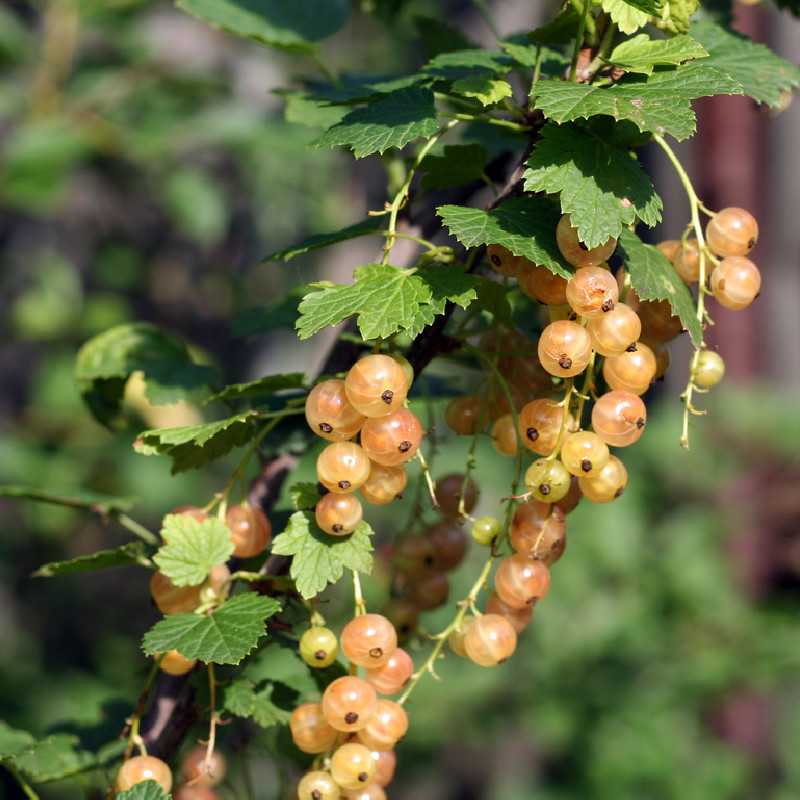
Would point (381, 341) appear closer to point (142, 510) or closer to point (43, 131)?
point (43, 131)

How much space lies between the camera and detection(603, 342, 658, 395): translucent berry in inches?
32.7

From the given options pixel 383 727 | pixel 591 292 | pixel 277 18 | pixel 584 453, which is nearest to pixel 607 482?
pixel 584 453

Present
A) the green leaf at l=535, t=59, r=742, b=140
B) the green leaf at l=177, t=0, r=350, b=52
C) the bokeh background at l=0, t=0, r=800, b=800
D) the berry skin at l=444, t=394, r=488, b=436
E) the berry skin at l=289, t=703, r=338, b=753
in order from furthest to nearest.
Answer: the bokeh background at l=0, t=0, r=800, b=800
the green leaf at l=177, t=0, r=350, b=52
the berry skin at l=444, t=394, r=488, b=436
the berry skin at l=289, t=703, r=338, b=753
the green leaf at l=535, t=59, r=742, b=140

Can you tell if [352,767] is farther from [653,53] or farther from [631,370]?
[653,53]

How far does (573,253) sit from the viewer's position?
79 cm

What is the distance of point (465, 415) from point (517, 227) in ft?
0.77

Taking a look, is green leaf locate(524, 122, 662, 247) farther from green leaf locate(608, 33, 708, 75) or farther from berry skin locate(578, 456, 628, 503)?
berry skin locate(578, 456, 628, 503)

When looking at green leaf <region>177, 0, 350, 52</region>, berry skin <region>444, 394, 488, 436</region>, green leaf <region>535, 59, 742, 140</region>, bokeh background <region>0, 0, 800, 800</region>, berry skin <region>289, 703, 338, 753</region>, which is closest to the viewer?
green leaf <region>535, 59, 742, 140</region>

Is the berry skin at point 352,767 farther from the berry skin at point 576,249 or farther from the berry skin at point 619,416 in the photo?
the berry skin at point 576,249

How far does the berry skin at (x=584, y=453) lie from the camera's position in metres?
0.82

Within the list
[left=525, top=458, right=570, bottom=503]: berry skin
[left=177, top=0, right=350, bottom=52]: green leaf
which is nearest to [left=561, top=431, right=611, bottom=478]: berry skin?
[left=525, top=458, right=570, bottom=503]: berry skin

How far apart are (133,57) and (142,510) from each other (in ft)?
4.52

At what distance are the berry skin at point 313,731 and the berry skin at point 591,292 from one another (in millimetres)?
388

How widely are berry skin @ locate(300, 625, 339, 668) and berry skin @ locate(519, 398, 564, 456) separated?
0.74 ft
